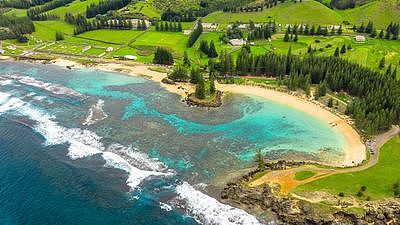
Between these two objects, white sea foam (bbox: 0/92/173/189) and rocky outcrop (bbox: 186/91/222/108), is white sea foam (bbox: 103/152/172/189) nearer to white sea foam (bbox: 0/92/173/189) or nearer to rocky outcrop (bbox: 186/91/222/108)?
white sea foam (bbox: 0/92/173/189)

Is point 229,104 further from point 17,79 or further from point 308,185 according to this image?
point 17,79

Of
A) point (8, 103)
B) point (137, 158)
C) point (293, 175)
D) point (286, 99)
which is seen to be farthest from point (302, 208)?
point (8, 103)

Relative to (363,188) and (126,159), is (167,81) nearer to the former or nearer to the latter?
(126,159)

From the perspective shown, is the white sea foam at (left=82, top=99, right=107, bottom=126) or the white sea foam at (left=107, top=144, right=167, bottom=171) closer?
the white sea foam at (left=107, top=144, right=167, bottom=171)

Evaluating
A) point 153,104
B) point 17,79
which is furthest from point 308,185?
point 17,79

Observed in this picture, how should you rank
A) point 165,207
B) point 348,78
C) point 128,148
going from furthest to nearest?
point 348,78
point 128,148
point 165,207

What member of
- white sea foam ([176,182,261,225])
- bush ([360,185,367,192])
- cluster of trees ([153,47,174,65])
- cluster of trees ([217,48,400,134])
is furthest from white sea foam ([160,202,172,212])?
cluster of trees ([153,47,174,65])
